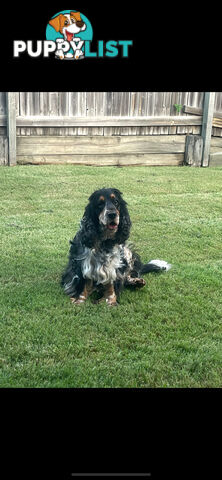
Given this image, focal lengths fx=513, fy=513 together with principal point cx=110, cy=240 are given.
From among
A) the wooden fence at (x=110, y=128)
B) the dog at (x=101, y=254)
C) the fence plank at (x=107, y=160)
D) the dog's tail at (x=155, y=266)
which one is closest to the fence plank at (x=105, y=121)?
the wooden fence at (x=110, y=128)

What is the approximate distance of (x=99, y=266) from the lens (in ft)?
15.0

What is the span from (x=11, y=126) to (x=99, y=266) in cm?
604

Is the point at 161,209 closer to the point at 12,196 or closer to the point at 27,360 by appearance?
the point at 12,196

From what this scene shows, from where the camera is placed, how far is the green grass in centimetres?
333

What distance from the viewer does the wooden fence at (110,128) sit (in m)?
10.0

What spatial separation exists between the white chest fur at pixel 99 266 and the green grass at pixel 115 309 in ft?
0.78


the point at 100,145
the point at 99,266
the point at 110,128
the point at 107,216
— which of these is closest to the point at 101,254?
the point at 99,266

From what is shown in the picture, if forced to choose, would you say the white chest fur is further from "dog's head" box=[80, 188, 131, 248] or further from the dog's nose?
the dog's nose

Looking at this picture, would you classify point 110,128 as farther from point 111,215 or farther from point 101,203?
point 111,215

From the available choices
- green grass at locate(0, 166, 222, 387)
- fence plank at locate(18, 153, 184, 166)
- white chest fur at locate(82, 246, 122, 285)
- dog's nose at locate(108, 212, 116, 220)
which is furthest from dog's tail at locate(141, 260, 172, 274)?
fence plank at locate(18, 153, 184, 166)

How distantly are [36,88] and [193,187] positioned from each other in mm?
7783

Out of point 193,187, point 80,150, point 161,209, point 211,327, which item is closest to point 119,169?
point 80,150

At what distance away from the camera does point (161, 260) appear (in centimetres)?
571

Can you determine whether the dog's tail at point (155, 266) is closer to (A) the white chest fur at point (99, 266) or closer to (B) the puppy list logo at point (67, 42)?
(A) the white chest fur at point (99, 266)
